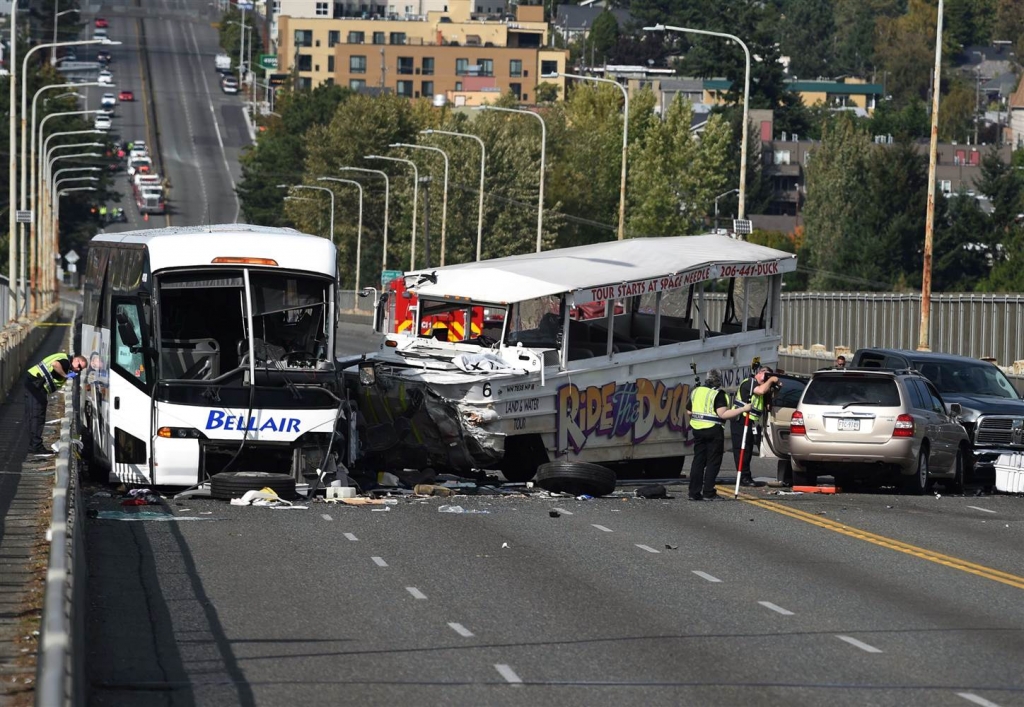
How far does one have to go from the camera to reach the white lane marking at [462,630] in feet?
42.3

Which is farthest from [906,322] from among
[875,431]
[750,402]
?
[875,431]

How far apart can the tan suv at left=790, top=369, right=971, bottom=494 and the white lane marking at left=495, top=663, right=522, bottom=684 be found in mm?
13373

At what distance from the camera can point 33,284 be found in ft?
289

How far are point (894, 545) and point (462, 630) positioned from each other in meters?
6.80

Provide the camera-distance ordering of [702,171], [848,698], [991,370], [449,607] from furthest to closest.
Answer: [702,171] → [991,370] → [449,607] → [848,698]

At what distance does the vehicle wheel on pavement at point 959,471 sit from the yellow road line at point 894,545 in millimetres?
3496

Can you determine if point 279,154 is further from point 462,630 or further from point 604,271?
point 462,630

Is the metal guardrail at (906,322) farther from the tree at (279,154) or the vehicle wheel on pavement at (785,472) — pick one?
the tree at (279,154)

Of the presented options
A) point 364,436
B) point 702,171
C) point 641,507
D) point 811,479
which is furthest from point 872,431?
point 702,171

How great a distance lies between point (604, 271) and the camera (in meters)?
26.2

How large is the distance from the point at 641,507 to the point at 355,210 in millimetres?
111955

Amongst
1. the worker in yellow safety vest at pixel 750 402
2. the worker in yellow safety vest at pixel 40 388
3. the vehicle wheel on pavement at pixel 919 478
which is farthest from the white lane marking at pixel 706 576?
the worker in yellow safety vest at pixel 40 388

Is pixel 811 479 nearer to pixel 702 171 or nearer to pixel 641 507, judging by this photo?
pixel 641 507

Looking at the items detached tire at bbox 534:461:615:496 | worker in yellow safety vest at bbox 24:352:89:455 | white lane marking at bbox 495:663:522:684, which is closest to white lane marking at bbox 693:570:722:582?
white lane marking at bbox 495:663:522:684
